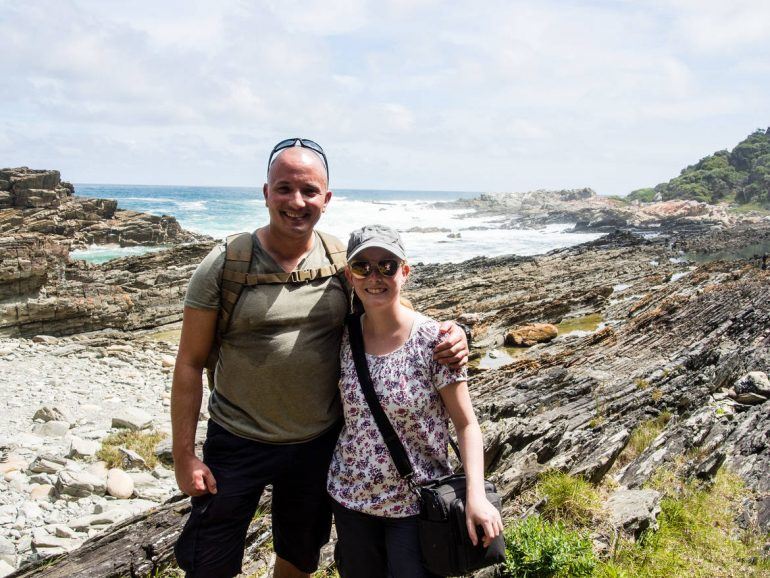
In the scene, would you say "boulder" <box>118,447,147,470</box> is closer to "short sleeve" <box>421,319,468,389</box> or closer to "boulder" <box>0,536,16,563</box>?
"boulder" <box>0,536,16,563</box>

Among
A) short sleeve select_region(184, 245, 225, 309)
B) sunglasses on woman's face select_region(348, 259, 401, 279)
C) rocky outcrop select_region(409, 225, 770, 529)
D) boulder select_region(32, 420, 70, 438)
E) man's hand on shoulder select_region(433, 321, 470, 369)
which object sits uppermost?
sunglasses on woman's face select_region(348, 259, 401, 279)

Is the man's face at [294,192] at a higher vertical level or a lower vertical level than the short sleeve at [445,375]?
higher

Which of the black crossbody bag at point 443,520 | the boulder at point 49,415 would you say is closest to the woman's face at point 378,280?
the black crossbody bag at point 443,520

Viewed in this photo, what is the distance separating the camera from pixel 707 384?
945 cm

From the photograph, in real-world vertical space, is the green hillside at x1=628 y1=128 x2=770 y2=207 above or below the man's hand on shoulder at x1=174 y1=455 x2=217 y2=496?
above

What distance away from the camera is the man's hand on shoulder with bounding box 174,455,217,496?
2.78 m

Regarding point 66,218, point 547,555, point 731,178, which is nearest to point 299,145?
point 547,555

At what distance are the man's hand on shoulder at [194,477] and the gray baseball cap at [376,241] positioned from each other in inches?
56.4

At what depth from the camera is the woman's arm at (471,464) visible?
8.00 ft

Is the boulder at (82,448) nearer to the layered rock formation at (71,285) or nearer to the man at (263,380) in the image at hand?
the man at (263,380)

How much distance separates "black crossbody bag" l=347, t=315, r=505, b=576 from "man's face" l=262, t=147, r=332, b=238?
1015 mm

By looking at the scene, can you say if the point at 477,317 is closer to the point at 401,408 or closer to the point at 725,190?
the point at 401,408

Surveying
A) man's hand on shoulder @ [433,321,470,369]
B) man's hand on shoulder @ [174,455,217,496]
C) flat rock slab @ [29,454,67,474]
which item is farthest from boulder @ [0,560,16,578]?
man's hand on shoulder @ [433,321,470,369]

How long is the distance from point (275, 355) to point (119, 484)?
5.54 m
